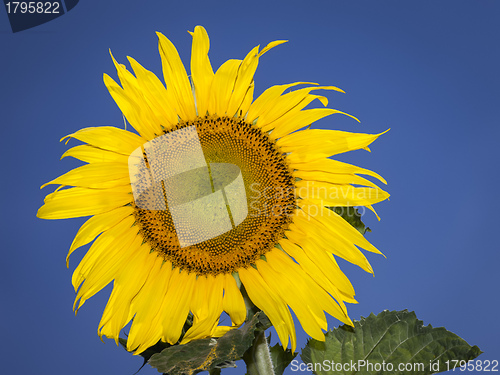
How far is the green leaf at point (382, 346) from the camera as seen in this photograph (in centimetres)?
176

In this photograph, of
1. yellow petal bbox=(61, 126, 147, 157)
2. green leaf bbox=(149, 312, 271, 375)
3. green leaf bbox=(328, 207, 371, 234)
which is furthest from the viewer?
green leaf bbox=(328, 207, 371, 234)

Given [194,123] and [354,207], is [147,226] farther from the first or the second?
[354,207]

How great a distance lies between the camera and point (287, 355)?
188 centimetres

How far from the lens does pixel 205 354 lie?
1558mm

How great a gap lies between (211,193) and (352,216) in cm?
48

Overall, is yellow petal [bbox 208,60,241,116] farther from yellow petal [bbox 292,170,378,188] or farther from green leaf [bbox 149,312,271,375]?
green leaf [bbox 149,312,271,375]

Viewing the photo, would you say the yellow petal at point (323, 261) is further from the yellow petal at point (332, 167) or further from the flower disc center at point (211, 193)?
the yellow petal at point (332, 167)

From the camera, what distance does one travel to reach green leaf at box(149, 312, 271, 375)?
1.49 m

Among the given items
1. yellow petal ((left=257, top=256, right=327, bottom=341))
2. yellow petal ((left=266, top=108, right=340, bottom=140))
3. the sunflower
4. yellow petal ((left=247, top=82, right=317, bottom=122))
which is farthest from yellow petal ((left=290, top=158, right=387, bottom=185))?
yellow petal ((left=257, top=256, right=327, bottom=341))

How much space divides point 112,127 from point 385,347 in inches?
46.3

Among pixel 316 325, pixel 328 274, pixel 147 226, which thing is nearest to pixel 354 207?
pixel 328 274

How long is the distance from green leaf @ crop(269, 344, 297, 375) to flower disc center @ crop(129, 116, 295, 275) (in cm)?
35

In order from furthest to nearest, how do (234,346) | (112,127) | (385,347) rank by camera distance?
(385,347)
(112,127)
(234,346)

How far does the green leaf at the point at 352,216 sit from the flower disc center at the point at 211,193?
0.16 metres
